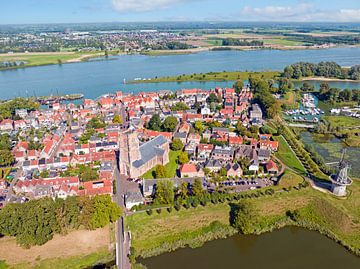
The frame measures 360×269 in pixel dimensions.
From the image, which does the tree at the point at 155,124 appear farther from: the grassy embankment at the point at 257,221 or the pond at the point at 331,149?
the pond at the point at 331,149

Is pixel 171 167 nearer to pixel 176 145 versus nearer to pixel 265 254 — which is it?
pixel 176 145

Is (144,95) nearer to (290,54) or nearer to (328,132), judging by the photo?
(328,132)

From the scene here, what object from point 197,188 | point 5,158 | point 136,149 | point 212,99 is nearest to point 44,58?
point 212,99

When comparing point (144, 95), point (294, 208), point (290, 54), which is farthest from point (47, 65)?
point (294, 208)

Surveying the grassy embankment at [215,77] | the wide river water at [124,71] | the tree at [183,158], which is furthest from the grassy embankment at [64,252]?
the grassy embankment at [215,77]

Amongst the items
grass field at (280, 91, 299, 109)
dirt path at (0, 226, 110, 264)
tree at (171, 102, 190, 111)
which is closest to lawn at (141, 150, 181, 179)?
dirt path at (0, 226, 110, 264)
